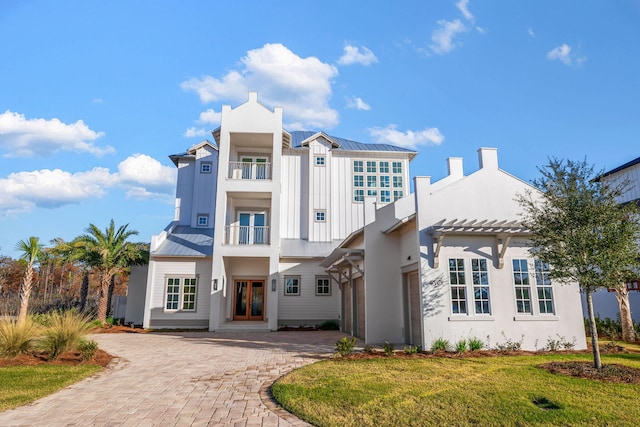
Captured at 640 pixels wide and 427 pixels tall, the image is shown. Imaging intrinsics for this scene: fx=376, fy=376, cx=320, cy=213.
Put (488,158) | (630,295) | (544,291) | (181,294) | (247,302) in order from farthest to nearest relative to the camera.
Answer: (247,302) → (181,294) → (630,295) → (488,158) → (544,291)

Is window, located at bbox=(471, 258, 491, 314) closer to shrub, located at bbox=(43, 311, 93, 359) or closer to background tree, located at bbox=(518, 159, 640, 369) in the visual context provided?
background tree, located at bbox=(518, 159, 640, 369)

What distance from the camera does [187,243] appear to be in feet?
64.9

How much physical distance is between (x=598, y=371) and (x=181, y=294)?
16715 millimetres

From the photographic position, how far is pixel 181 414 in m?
5.38

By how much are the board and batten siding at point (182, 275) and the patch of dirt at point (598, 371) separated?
1497 cm

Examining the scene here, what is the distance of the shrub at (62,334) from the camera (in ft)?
30.7

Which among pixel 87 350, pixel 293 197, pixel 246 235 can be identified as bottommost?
pixel 87 350

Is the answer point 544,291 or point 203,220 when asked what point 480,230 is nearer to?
point 544,291

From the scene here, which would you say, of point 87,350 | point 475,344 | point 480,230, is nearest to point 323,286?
point 475,344

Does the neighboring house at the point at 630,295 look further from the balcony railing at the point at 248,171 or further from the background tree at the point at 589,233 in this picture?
the balcony railing at the point at 248,171

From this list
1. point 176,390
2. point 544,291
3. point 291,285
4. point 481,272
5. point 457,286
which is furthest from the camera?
point 291,285

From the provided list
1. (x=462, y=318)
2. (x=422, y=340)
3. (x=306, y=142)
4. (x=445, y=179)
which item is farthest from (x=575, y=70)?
(x=306, y=142)

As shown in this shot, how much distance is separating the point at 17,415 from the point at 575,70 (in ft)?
52.6

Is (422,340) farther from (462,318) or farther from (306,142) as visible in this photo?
(306,142)
